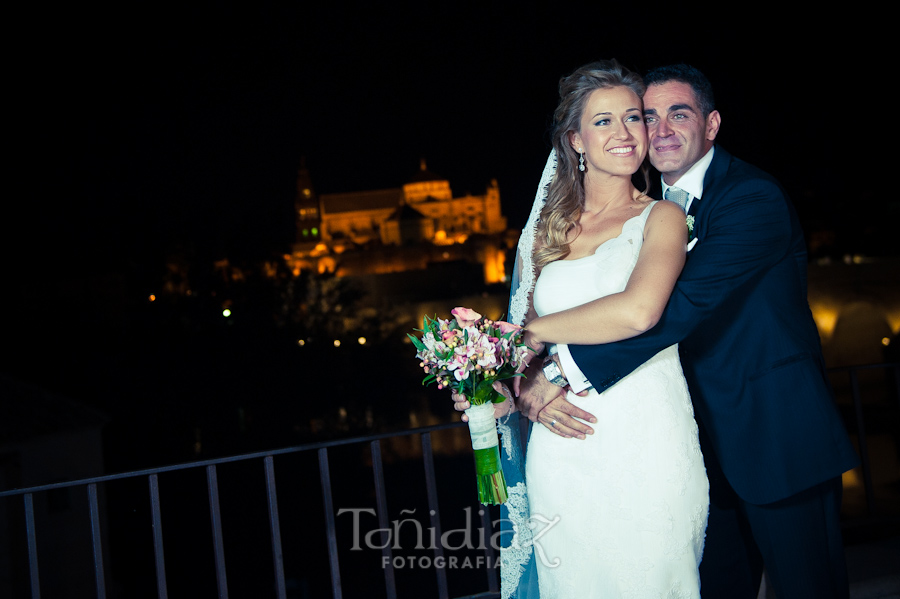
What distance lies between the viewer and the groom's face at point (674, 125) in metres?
1.88

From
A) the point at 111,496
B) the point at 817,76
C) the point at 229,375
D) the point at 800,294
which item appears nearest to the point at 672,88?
the point at 800,294

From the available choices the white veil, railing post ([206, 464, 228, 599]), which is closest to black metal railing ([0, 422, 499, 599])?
railing post ([206, 464, 228, 599])

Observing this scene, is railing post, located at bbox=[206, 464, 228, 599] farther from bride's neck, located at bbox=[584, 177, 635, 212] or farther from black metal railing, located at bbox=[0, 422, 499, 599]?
bride's neck, located at bbox=[584, 177, 635, 212]

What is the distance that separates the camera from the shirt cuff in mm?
1675

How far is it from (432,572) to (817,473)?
1876 cm

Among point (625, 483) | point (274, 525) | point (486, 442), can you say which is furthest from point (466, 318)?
point (274, 525)

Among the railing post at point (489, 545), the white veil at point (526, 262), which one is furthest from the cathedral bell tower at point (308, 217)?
the white veil at point (526, 262)

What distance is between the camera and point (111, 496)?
2159 centimetres

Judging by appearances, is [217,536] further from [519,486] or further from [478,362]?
[478,362]

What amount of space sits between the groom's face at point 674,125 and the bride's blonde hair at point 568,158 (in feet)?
0.26

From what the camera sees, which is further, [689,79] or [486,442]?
[689,79]

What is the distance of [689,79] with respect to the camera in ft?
6.21

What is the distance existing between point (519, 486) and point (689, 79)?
1.22 meters

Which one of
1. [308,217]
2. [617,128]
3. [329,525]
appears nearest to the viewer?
[617,128]
